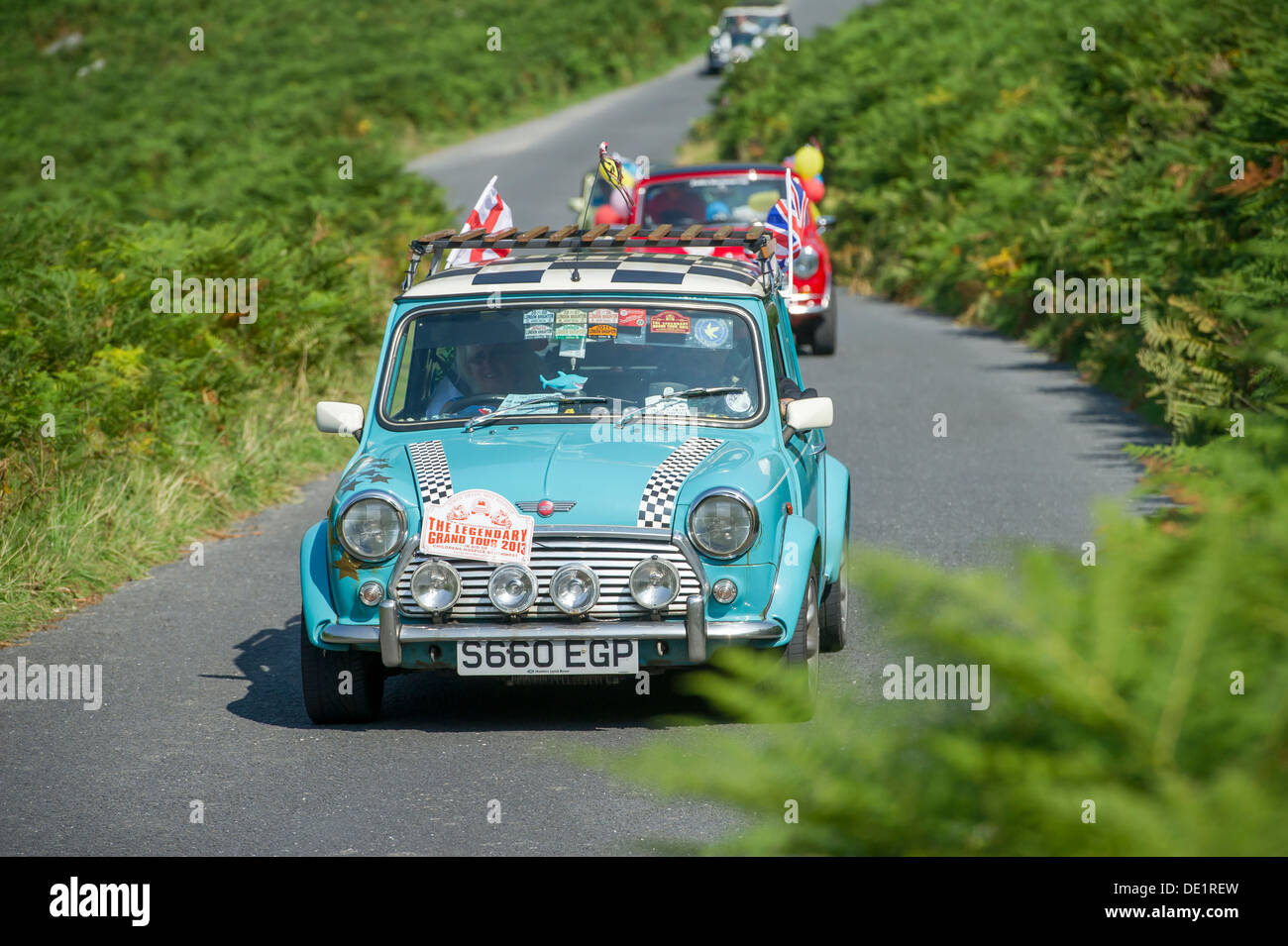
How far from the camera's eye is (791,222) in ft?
34.9

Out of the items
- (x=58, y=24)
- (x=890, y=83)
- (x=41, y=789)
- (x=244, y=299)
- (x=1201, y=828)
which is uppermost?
(x=58, y=24)

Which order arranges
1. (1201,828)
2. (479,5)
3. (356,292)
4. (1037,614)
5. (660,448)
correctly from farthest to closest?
(479,5), (356,292), (660,448), (1037,614), (1201,828)

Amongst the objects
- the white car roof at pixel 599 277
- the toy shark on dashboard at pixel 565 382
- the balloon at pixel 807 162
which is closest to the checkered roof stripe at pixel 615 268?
the white car roof at pixel 599 277

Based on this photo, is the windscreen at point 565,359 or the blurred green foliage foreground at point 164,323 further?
the blurred green foliage foreground at point 164,323

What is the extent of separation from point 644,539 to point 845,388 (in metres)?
10.4

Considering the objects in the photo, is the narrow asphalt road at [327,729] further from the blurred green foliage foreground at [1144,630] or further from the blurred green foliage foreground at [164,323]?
the blurred green foliage foreground at [164,323]

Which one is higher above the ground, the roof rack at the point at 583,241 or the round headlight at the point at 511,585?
the roof rack at the point at 583,241

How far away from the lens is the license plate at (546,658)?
18.6ft

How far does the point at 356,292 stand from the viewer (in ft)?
50.5

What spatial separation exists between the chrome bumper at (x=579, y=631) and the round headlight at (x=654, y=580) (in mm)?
80

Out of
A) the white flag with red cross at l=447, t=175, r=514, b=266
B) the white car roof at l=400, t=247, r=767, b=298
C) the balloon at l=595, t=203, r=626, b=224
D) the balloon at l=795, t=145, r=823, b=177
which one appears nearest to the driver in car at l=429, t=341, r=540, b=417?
the white car roof at l=400, t=247, r=767, b=298
